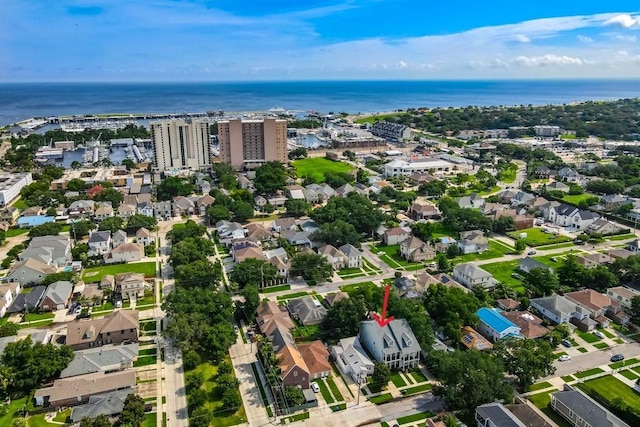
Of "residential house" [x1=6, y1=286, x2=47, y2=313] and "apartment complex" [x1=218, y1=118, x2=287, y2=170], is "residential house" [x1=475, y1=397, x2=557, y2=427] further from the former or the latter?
"apartment complex" [x1=218, y1=118, x2=287, y2=170]

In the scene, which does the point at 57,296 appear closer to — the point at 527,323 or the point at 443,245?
the point at 527,323

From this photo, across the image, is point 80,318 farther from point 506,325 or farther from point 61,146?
point 61,146

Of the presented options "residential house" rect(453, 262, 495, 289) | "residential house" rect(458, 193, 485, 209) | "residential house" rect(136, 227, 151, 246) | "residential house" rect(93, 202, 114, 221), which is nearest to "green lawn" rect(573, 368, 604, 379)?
"residential house" rect(453, 262, 495, 289)

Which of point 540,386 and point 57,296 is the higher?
point 57,296

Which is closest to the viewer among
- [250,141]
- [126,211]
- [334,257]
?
[334,257]

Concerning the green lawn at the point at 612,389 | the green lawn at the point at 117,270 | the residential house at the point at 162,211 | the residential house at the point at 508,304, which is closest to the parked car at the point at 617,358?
the green lawn at the point at 612,389

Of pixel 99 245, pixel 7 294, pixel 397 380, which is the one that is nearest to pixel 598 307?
pixel 397 380
